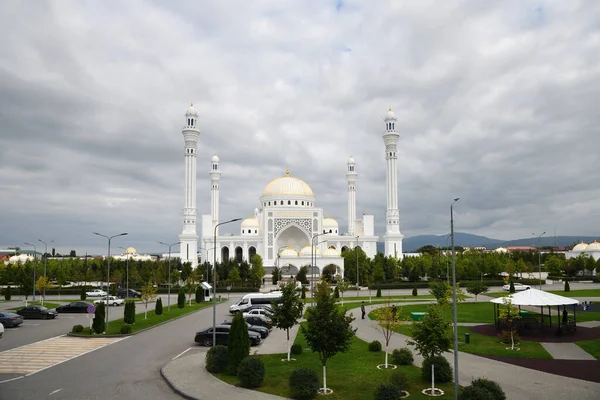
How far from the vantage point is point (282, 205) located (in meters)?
98.7

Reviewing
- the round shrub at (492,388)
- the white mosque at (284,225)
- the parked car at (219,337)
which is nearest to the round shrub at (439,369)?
the round shrub at (492,388)

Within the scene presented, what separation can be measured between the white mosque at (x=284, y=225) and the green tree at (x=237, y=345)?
197ft

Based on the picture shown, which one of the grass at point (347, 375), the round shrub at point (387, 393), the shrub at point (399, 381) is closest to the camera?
the round shrub at point (387, 393)

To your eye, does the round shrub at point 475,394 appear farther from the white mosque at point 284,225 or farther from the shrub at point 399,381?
the white mosque at point 284,225

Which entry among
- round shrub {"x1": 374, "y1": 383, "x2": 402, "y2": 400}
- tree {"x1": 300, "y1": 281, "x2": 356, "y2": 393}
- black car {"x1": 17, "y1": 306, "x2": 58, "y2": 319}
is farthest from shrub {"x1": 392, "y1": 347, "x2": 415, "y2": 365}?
black car {"x1": 17, "y1": 306, "x2": 58, "y2": 319}

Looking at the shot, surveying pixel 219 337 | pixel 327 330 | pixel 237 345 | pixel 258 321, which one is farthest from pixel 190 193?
pixel 327 330

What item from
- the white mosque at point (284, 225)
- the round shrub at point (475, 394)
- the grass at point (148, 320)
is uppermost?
the white mosque at point (284, 225)

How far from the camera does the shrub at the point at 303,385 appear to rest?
15.6 metres

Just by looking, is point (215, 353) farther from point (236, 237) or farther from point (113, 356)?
point (236, 237)

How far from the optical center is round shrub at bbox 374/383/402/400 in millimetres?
14227

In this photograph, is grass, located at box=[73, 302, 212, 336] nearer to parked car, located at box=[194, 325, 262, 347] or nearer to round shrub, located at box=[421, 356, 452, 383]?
parked car, located at box=[194, 325, 262, 347]

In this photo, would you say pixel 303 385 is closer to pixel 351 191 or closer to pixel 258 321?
pixel 258 321

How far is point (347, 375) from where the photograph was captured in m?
18.6

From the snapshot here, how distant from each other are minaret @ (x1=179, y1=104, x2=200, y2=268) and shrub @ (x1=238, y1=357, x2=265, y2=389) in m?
71.8
